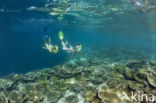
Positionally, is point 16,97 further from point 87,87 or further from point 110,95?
point 110,95

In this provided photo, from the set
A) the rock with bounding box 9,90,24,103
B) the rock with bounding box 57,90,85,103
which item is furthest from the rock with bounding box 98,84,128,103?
the rock with bounding box 9,90,24,103

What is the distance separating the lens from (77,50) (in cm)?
800

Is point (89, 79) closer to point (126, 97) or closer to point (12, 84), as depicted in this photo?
point (126, 97)

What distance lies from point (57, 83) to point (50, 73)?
1.36 m

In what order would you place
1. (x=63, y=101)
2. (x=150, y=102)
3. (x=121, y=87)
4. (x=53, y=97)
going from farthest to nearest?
1. (x=53, y=97)
2. (x=63, y=101)
3. (x=121, y=87)
4. (x=150, y=102)

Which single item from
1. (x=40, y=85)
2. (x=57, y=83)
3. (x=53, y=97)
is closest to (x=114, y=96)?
(x=53, y=97)

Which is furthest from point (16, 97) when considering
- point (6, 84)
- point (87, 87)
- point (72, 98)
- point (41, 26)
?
point (41, 26)

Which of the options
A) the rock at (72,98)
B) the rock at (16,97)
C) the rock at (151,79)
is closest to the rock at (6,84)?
the rock at (16,97)

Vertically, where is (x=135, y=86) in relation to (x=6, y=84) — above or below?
above

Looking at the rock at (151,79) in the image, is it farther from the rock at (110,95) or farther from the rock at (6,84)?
the rock at (6,84)

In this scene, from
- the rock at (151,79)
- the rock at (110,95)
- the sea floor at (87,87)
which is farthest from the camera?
the rock at (151,79)

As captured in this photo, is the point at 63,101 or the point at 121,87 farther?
the point at 63,101

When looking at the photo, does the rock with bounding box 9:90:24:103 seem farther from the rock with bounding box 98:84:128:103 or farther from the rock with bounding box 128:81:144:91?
the rock with bounding box 128:81:144:91

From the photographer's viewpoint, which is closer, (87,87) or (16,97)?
(16,97)
